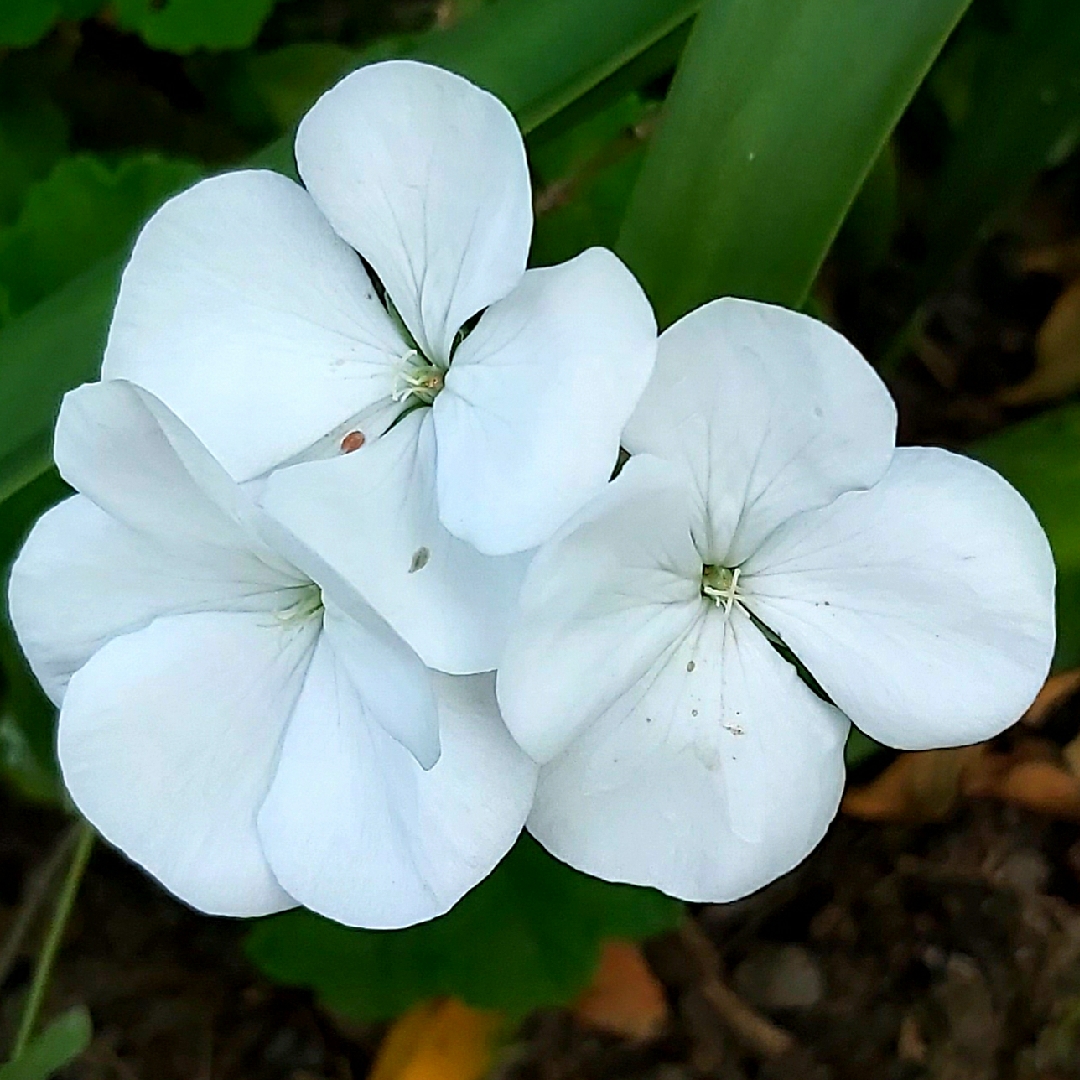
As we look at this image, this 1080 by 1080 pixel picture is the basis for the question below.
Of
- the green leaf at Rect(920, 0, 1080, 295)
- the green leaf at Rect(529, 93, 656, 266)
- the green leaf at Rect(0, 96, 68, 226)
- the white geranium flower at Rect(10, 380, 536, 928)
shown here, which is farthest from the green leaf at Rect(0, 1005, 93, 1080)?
the green leaf at Rect(920, 0, 1080, 295)

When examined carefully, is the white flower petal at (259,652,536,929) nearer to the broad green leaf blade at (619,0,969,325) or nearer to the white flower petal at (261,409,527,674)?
the white flower petal at (261,409,527,674)

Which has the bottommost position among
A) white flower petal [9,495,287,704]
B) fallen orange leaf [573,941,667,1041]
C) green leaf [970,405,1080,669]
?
fallen orange leaf [573,941,667,1041]

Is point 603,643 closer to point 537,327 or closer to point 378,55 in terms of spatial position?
point 537,327

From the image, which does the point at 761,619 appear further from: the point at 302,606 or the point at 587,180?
the point at 587,180

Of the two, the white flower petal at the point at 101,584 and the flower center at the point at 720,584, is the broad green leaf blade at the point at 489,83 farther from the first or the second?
the flower center at the point at 720,584

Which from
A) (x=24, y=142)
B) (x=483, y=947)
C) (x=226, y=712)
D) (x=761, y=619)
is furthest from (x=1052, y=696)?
(x=24, y=142)

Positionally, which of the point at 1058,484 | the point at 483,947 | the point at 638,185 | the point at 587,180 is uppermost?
the point at 638,185

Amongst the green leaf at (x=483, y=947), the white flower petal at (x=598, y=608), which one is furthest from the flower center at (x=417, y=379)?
the green leaf at (x=483, y=947)

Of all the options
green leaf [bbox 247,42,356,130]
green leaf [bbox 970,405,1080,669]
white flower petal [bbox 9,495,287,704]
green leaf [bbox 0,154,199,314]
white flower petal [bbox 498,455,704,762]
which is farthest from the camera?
green leaf [bbox 247,42,356,130]
